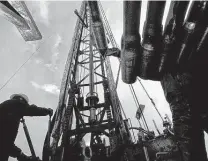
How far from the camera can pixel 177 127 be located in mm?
3309

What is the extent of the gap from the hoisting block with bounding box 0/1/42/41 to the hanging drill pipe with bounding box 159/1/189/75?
113 inches

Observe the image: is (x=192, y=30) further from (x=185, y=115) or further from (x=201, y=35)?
(x=185, y=115)

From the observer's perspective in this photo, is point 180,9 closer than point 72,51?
Yes

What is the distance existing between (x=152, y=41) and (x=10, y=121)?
3.41 metres

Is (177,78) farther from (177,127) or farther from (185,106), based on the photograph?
(177,127)

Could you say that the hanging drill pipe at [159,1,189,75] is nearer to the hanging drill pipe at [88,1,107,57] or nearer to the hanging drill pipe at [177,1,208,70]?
the hanging drill pipe at [177,1,208,70]

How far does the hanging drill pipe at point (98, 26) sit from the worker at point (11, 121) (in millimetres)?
2796

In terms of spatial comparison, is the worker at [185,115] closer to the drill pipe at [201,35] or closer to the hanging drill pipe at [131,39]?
the drill pipe at [201,35]

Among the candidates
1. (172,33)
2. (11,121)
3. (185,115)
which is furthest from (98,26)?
(185,115)

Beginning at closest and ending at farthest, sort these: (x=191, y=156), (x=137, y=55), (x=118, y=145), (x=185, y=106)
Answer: (x=191, y=156) → (x=185, y=106) → (x=137, y=55) → (x=118, y=145)

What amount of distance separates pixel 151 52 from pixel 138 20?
0.69 m

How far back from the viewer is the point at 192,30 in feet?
10.1

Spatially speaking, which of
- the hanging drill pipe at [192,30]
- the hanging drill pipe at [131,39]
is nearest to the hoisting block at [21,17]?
the hanging drill pipe at [131,39]

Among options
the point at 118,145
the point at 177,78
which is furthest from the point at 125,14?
the point at 118,145
